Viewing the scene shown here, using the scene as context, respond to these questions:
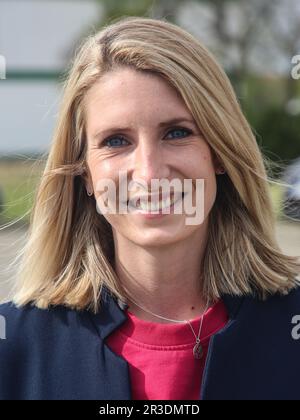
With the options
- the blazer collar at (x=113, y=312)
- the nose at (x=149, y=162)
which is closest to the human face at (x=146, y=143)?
the nose at (x=149, y=162)

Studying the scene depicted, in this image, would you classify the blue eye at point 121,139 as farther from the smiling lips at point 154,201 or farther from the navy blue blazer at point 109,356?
the navy blue blazer at point 109,356

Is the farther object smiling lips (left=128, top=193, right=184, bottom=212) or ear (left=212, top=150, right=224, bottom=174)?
ear (left=212, top=150, right=224, bottom=174)

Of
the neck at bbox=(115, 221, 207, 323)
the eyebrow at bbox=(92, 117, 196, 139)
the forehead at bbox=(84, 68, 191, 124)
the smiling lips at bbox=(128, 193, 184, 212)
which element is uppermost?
the forehead at bbox=(84, 68, 191, 124)

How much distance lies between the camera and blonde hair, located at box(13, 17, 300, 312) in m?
1.71

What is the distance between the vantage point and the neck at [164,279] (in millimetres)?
1793

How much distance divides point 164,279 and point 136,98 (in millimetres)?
454

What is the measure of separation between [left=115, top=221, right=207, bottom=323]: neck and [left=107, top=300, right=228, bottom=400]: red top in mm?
41

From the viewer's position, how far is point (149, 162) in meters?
1.64

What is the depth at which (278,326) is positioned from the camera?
1777 mm

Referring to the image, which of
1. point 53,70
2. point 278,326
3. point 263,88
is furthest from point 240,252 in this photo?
point 263,88

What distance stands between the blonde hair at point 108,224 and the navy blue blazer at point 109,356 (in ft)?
0.14

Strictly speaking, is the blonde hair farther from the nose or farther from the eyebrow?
the nose

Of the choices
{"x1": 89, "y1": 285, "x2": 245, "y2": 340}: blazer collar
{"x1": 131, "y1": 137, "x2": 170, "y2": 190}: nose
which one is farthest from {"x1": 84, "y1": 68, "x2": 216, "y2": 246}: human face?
{"x1": 89, "y1": 285, "x2": 245, "y2": 340}: blazer collar
